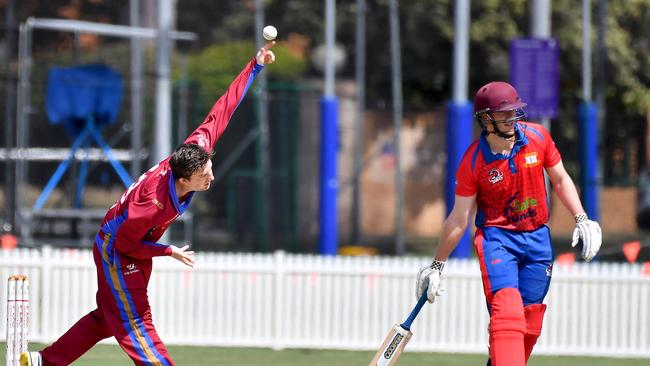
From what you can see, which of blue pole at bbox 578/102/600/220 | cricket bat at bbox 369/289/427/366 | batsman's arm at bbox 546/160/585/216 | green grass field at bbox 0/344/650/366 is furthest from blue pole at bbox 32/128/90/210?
batsman's arm at bbox 546/160/585/216

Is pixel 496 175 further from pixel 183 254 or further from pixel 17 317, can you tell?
pixel 17 317

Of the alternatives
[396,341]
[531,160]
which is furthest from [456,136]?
[531,160]

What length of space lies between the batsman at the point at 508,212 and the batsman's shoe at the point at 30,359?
225 cm

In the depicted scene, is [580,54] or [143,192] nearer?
[143,192]

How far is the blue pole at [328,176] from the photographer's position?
1744 cm

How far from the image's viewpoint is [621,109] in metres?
27.3

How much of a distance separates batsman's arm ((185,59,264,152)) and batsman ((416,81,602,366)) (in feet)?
4.53

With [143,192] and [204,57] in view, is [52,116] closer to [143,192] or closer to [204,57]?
[204,57]

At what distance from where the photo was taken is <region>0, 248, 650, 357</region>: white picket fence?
11.2 m

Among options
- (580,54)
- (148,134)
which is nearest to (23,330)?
(148,134)

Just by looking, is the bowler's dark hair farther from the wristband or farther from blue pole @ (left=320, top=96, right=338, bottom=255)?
blue pole @ (left=320, top=96, right=338, bottom=255)

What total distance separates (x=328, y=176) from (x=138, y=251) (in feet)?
34.8

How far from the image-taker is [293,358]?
10602mm

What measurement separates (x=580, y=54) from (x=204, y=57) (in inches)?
292
